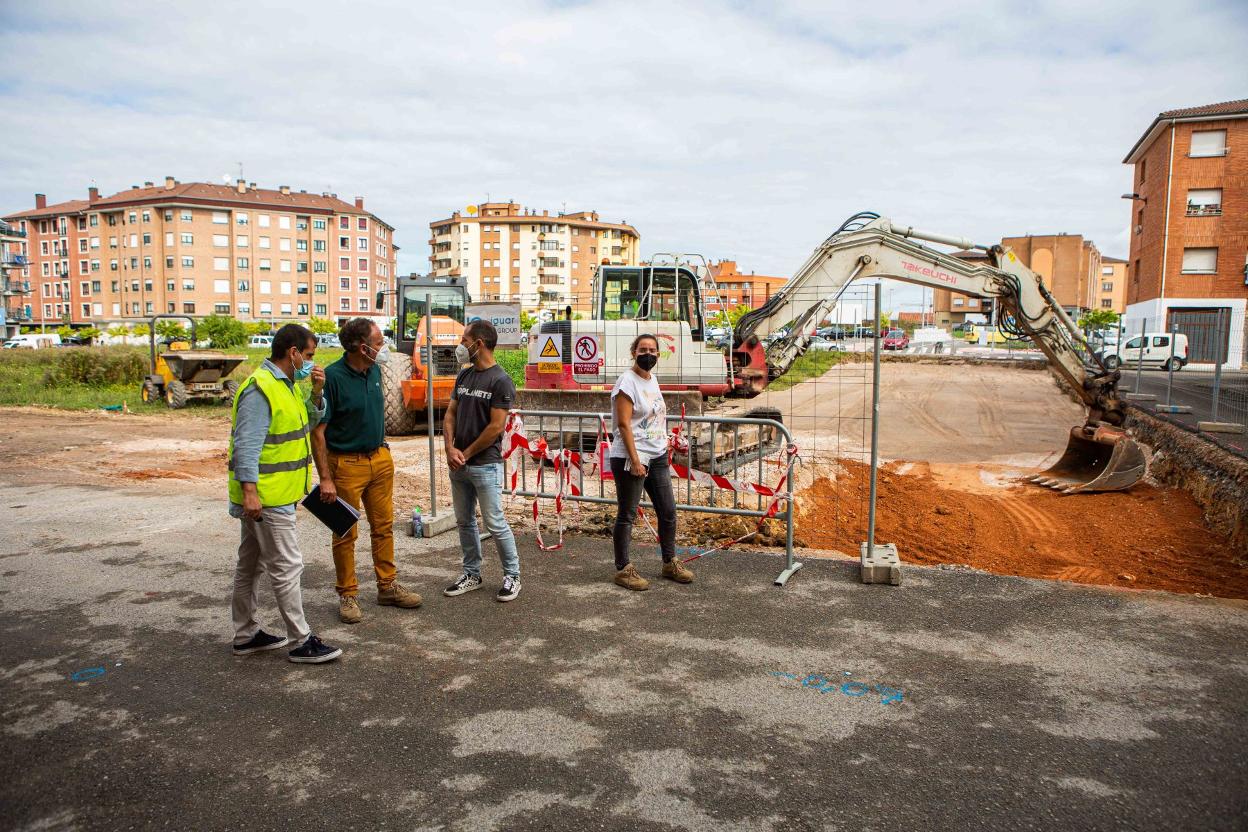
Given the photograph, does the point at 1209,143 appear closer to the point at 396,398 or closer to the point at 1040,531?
the point at 1040,531

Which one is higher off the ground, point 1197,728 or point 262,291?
point 262,291

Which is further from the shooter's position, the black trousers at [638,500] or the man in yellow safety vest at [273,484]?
the black trousers at [638,500]

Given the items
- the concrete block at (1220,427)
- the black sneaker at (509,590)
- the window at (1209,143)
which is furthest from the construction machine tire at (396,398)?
the window at (1209,143)

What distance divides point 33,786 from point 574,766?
227 cm

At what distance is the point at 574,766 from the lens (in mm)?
3508

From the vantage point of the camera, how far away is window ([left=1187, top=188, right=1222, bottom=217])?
37.7m

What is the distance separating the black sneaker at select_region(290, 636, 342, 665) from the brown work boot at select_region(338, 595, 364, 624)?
53 cm

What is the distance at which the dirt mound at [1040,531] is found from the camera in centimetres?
720

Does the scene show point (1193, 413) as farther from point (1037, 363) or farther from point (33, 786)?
point (1037, 363)

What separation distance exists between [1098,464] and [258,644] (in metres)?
11.1

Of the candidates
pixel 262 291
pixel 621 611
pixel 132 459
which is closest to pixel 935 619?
pixel 621 611

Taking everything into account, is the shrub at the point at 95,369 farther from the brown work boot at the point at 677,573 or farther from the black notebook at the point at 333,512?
the brown work boot at the point at 677,573

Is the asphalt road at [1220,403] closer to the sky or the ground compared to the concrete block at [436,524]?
closer to the sky

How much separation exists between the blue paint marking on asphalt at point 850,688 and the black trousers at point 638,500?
1.78 m
